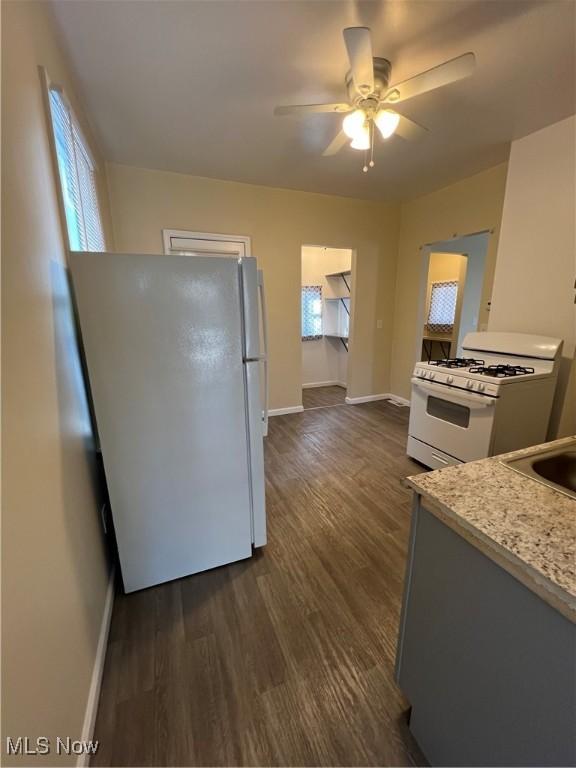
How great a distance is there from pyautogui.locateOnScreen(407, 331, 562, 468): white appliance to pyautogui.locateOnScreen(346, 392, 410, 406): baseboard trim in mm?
1778

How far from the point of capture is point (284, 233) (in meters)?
3.61

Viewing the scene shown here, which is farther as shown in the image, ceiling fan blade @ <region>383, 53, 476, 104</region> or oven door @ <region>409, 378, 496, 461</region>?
oven door @ <region>409, 378, 496, 461</region>

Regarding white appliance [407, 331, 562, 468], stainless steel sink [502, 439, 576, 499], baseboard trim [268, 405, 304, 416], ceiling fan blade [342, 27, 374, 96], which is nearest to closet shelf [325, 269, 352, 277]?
baseboard trim [268, 405, 304, 416]

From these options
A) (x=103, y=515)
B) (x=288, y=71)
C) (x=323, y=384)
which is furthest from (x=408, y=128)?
(x=323, y=384)

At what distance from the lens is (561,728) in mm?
595

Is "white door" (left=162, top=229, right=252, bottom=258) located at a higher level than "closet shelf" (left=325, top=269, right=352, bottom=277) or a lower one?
higher

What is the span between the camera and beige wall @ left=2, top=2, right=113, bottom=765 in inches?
28.1

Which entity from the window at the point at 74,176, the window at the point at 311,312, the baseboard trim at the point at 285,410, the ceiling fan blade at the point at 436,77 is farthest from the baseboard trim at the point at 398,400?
the window at the point at 74,176

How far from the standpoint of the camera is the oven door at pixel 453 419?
2.13 metres

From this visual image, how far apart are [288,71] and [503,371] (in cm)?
235

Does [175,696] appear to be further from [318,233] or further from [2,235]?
[318,233]

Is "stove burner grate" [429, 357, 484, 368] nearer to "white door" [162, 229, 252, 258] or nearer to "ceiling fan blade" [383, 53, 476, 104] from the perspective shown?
"ceiling fan blade" [383, 53, 476, 104]

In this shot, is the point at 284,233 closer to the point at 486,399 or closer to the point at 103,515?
the point at 486,399

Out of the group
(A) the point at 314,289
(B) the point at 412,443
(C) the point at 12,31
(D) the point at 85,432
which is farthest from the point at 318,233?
(D) the point at 85,432
